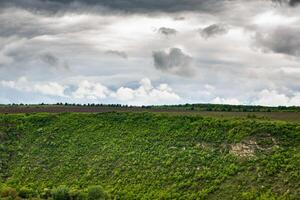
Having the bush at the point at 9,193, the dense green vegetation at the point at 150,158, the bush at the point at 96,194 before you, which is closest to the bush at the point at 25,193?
the dense green vegetation at the point at 150,158

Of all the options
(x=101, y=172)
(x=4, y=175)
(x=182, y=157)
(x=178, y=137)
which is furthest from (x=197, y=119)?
(x=4, y=175)

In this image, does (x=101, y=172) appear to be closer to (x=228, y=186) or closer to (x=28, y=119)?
(x=228, y=186)

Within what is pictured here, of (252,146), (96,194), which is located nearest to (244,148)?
(252,146)

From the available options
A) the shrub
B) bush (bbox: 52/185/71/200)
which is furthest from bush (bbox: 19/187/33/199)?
bush (bbox: 52/185/71/200)

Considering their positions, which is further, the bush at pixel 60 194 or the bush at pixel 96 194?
the bush at pixel 60 194

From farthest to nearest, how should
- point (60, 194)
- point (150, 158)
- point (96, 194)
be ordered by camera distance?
point (150, 158) < point (60, 194) < point (96, 194)

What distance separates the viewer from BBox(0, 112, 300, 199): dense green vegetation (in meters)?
83.2

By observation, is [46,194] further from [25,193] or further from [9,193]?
[9,193]

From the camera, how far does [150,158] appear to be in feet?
320

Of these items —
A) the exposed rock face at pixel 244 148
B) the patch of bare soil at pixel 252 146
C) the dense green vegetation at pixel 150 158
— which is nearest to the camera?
the dense green vegetation at pixel 150 158

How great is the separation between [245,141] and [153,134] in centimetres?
2127

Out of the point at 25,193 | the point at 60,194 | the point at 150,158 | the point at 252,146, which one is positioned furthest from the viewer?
the point at 150,158

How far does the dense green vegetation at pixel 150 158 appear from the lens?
83.2m

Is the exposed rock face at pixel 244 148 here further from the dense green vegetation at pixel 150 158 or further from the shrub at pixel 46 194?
the shrub at pixel 46 194
